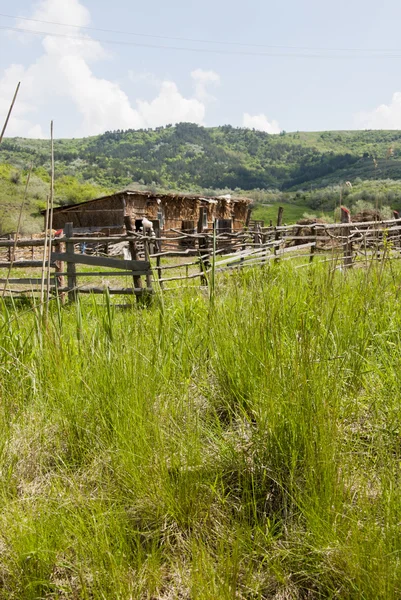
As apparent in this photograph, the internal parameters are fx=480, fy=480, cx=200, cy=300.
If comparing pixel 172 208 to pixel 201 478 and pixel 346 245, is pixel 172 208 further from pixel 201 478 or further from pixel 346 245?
pixel 201 478

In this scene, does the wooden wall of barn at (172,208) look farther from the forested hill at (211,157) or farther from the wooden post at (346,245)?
the forested hill at (211,157)

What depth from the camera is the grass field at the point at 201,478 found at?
1329 mm

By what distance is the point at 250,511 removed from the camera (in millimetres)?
1606

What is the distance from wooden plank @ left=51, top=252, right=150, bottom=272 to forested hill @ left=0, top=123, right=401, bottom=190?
56.3 metres

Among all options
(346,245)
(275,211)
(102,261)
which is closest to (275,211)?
(275,211)

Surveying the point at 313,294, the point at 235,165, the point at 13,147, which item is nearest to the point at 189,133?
the point at 235,165

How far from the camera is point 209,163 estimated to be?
13825 cm

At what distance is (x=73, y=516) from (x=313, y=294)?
1.87m

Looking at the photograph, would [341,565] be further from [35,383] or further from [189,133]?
[189,133]

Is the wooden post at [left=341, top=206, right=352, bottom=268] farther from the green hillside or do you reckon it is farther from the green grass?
the green grass

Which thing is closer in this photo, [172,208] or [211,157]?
[172,208]

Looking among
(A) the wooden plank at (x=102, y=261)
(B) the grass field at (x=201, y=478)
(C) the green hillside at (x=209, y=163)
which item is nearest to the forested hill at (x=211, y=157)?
(C) the green hillside at (x=209, y=163)

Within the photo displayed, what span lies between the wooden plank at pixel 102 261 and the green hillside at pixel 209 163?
106ft

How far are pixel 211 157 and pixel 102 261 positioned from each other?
146 meters
